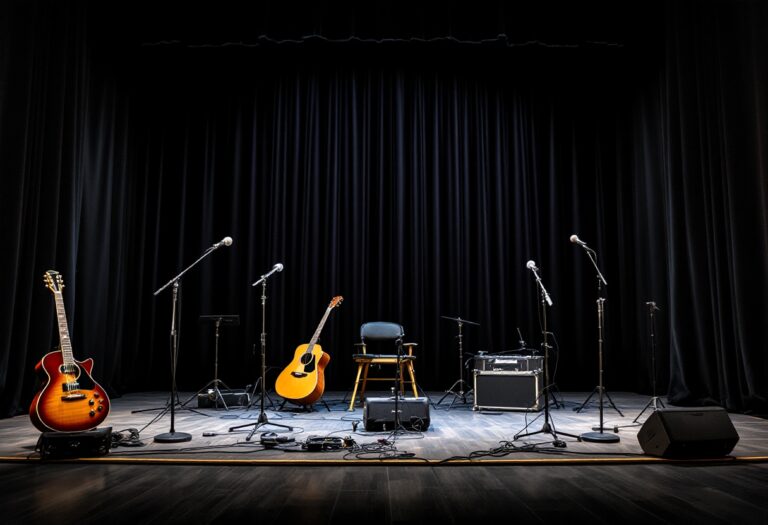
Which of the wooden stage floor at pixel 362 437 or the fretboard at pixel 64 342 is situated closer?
the wooden stage floor at pixel 362 437

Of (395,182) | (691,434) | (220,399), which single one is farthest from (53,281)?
(395,182)

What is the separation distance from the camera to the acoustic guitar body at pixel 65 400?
363cm

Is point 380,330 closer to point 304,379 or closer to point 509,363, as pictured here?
point 304,379

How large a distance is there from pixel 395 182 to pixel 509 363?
121 inches

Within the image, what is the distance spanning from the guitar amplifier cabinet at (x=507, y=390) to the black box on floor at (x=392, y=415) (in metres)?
1.47

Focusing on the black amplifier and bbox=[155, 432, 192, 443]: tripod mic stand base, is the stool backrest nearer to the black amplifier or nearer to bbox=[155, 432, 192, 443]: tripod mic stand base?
the black amplifier

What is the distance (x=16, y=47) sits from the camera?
545cm

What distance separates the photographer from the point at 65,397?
3.72 m

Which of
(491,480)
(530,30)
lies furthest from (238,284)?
(491,480)

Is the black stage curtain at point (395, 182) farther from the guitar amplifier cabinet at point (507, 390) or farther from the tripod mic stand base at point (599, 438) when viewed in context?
the tripod mic stand base at point (599, 438)

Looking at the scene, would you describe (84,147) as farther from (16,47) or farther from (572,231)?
(572,231)

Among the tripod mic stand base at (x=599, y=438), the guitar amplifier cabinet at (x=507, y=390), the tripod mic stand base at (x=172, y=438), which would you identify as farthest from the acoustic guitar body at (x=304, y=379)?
the tripod mic stand base at (x=599, y=438)

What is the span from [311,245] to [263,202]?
85 centimetres

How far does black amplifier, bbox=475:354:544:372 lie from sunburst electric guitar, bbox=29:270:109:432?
10.7 feet
